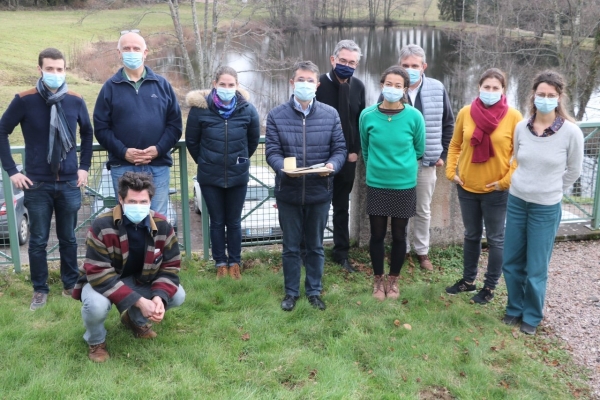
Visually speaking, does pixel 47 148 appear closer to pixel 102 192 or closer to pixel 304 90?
→ pixel 102 192

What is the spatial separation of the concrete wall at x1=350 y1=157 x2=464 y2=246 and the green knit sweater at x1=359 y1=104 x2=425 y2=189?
1.26m

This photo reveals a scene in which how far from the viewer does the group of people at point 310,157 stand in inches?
178

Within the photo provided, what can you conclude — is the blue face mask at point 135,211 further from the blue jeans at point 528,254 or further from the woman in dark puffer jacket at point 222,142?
the blue jeans at point 528,254

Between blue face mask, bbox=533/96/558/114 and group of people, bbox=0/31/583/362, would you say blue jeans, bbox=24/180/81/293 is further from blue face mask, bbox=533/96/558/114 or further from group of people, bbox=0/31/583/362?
blue face mask, bbox=533/96/558/114

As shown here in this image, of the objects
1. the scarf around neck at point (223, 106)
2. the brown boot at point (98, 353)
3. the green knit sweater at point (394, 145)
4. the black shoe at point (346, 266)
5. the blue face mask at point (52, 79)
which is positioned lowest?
the black shoe at point (346, 266)

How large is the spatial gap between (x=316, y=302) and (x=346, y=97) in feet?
6.30

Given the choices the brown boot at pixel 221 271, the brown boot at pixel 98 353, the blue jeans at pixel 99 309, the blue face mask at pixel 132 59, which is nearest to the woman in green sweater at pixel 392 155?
the brown boot at pixel 221 271

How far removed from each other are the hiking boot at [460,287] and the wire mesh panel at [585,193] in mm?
2501

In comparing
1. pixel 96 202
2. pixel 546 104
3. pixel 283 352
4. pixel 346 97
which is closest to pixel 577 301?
pixel 546 104

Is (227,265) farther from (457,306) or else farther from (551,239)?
(551,239)

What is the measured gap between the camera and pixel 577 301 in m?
5.47

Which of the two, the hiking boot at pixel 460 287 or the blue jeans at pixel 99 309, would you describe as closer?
the blue jeans at pixel 99 309

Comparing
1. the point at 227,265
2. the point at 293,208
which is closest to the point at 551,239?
the point at 293,208

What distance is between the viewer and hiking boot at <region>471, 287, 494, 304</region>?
530 cm
